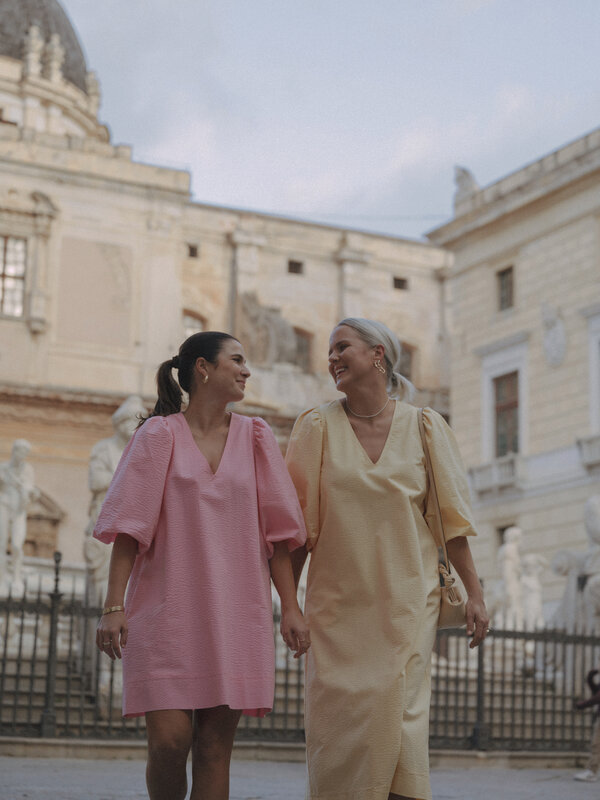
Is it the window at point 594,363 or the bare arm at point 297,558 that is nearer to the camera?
the bare arm at point 297,558

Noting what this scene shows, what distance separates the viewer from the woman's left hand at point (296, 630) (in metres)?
4.50

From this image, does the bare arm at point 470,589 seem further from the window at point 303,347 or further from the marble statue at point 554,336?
A: the window at point 303,347

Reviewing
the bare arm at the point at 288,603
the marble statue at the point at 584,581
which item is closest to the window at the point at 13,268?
the marble statue at the point at 584,581

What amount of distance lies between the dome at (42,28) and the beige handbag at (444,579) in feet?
132

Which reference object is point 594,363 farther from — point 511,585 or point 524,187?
point 511,585

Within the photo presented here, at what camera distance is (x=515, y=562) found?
20.9 m

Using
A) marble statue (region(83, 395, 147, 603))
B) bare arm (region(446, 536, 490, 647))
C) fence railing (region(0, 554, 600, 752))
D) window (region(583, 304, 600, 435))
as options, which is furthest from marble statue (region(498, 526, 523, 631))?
bare arm (region(446, 536, 490, 647))

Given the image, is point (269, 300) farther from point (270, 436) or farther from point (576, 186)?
point (270, 436)

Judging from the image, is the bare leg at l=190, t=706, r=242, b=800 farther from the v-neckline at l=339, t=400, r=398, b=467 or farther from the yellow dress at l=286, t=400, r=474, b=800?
the v-neckline at l=339, t=400, r=398, b=467

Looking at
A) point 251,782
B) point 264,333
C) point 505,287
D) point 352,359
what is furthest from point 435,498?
point 264,333

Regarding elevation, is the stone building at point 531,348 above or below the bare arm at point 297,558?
above

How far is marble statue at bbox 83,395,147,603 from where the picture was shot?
42.2 ft

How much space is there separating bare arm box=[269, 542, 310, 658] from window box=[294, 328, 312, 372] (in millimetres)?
37603

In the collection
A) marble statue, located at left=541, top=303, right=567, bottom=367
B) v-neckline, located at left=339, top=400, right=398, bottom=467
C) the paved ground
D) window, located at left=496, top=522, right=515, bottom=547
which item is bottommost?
the paved ground
